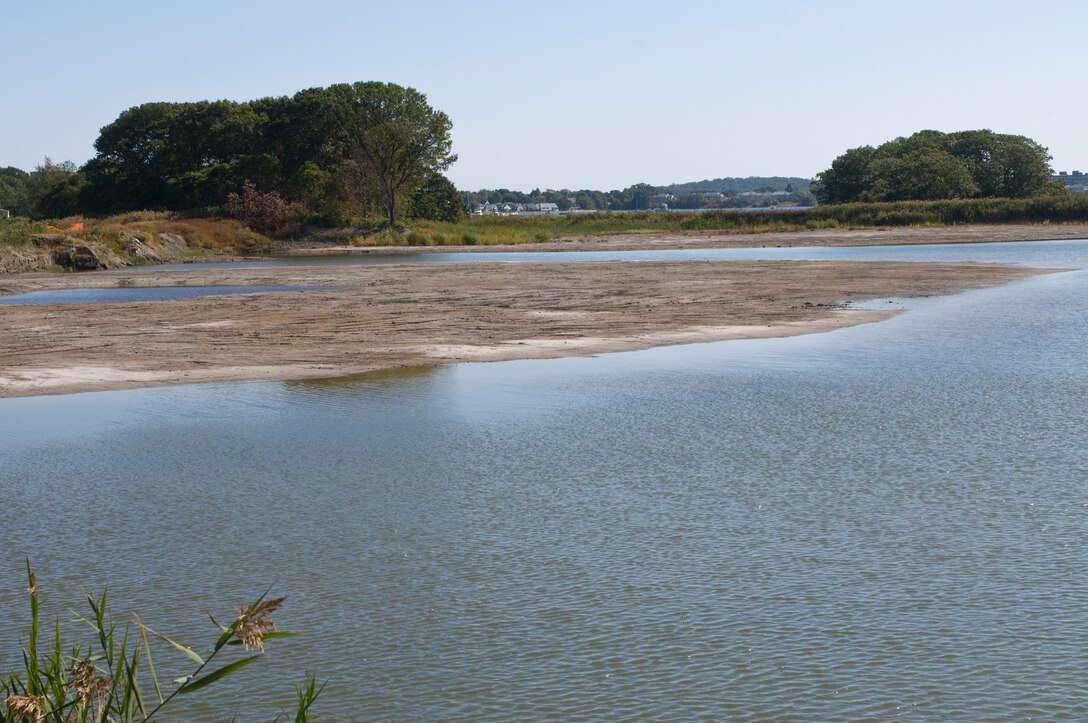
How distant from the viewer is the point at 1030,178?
88.1 meters

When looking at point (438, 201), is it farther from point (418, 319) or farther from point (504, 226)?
point (418, 319)

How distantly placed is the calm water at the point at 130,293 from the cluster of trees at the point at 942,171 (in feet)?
201

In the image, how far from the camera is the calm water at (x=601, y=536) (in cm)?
586

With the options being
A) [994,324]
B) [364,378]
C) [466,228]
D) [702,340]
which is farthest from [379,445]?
[466,228]

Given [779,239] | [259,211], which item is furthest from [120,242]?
[779,239]

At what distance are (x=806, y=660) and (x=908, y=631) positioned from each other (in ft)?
2.32

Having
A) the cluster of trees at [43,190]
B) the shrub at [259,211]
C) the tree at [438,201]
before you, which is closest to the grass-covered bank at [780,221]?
the tree at [438,201]

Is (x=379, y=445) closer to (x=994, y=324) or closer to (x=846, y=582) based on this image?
(x=846, y=582)

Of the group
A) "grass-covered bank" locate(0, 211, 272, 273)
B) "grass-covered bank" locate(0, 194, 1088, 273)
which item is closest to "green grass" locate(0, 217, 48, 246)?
"grass-covered bank" locate(0, 211, 272, 273)

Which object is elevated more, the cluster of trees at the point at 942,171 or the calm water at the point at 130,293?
the cluster of trees at the point at 942,171

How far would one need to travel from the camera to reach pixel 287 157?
73.6 m

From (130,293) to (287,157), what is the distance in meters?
42.8

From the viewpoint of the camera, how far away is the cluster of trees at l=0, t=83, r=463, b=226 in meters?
69.1

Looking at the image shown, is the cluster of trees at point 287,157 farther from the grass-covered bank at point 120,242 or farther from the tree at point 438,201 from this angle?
the grass-covered bank at point 120,242
